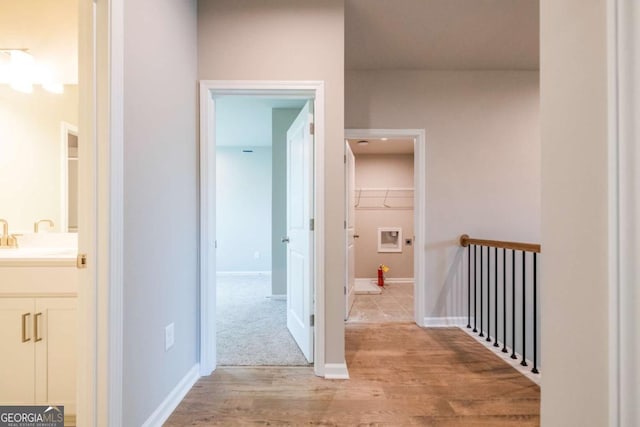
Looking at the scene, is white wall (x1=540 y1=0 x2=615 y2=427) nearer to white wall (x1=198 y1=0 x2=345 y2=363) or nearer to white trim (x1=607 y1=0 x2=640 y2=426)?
white trim (x1=607 y1=0 x2=640 y2=426)

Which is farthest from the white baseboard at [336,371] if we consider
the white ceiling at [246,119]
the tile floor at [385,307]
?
the white ceiling at [246,119]

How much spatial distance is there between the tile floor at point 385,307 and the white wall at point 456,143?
54cm

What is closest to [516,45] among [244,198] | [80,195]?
[80,195]

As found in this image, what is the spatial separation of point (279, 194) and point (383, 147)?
7.36 feet

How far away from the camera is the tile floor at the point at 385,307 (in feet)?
11.3

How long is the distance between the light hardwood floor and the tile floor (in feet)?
2.94

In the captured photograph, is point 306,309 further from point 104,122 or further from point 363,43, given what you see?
point 363,43

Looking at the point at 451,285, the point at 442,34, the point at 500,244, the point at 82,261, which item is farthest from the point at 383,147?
the point at 82,261

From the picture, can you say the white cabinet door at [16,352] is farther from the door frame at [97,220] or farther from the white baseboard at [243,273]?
the white baseboard at [243,273]

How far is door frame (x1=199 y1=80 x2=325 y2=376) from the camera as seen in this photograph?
2111mm

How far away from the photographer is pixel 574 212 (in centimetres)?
76

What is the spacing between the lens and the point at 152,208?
1.57m

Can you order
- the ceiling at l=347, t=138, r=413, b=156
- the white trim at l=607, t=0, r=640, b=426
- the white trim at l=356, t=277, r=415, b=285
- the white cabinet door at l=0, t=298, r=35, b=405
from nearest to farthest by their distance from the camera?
1. the white trim at l=607, t=0, r=640, b=426
2. the white cabinet door at l=0, t=298, r=35, b=405
3. the ceiling at l=347, t=138, r=413, b=156
4. the white trim at l=356, t=277, r=415, b=285

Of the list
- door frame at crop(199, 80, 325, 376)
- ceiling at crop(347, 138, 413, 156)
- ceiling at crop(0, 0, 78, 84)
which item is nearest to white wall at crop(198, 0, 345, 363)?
door frame at crop(199, 80, 325, 376)
